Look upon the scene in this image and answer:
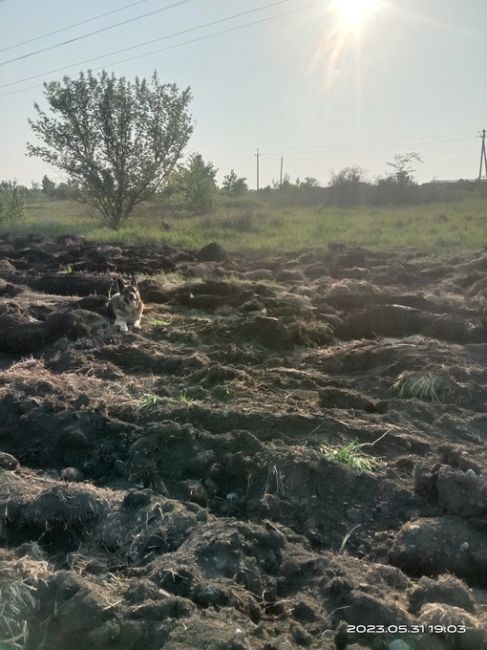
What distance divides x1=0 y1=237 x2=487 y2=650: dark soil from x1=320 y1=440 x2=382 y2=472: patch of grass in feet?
0.12

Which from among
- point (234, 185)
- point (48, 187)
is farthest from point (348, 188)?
point (48, 187)

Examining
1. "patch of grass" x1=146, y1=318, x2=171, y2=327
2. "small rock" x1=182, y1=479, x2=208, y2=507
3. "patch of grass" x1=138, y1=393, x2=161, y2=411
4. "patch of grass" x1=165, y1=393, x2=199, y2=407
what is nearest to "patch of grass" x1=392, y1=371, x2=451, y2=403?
"patch of grass" x1=165, y1=393, x2=199, y2=407

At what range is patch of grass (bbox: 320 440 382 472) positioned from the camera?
429 centimetres

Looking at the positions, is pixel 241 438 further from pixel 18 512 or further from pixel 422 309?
pixel 422 309

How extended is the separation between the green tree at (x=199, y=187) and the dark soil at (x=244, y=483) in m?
26.7

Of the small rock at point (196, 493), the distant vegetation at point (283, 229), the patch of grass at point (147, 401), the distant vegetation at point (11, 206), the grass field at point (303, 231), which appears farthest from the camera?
the distant vegetation at point (11, 206)

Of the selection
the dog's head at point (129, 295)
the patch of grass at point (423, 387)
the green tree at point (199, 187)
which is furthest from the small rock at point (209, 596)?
the green tree at point (199, 187)

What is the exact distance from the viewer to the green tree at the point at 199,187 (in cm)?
3462

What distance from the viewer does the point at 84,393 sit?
5.62m

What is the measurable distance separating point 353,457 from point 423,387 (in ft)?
5.80

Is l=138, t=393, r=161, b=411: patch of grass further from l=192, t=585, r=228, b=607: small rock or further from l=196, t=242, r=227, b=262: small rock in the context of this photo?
l=196, t=242, r=227, b=262: small rock

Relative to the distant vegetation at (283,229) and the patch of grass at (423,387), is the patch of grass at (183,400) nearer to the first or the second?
the patch of grass at (423,387)

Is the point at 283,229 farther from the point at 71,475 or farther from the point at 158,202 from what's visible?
the point at 71,475

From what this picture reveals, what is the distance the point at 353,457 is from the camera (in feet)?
14.4
